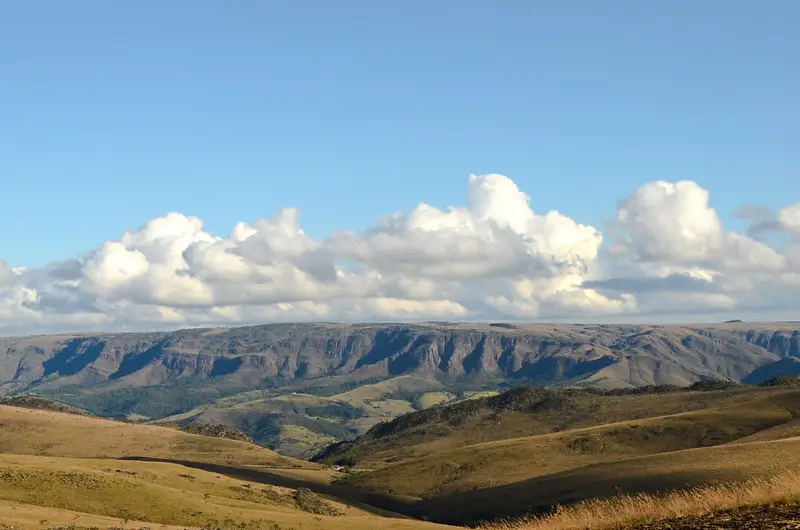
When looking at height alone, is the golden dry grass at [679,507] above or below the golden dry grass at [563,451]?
above

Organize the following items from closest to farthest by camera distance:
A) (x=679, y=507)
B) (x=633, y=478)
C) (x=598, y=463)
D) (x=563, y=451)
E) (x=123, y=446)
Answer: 1. (x=679, y=507)
2. (x=633, y=478)
3. (x=598, y=463)
4. (x=563, y=451)
5. (x=123, y=446)

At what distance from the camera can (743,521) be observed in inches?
945

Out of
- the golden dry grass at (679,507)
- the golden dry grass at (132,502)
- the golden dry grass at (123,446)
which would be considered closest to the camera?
the golden dry grass at (679,507)

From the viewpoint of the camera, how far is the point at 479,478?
12200cm

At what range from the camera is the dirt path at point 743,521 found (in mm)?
23125

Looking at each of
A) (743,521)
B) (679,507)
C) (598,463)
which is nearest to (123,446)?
(598,463)

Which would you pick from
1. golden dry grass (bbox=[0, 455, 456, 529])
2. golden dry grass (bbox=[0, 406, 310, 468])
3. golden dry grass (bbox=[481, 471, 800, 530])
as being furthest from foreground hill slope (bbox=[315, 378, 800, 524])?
golden dry grass (bbox=[0, 406, 310, 468])

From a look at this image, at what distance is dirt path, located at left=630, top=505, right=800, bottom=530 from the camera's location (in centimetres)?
2312

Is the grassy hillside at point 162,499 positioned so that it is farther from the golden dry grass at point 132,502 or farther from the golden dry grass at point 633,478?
the golden dry grass at point 633,478

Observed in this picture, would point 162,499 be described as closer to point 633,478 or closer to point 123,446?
point 633,478

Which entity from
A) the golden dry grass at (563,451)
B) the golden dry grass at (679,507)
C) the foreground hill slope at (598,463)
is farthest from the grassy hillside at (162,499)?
the golden dry grass at (679,507)

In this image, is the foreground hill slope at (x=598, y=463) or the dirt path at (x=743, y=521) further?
the foreground hill slope at (x=598, y=463)

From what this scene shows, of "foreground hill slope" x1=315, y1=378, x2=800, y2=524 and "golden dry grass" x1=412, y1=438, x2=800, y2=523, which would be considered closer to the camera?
"golden dry grass" x1=412, y1=438, x2=800, y2=523

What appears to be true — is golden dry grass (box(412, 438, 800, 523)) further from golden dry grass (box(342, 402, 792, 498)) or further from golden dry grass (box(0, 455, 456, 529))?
golden dry grass (box(0, 455, 456, 529))
